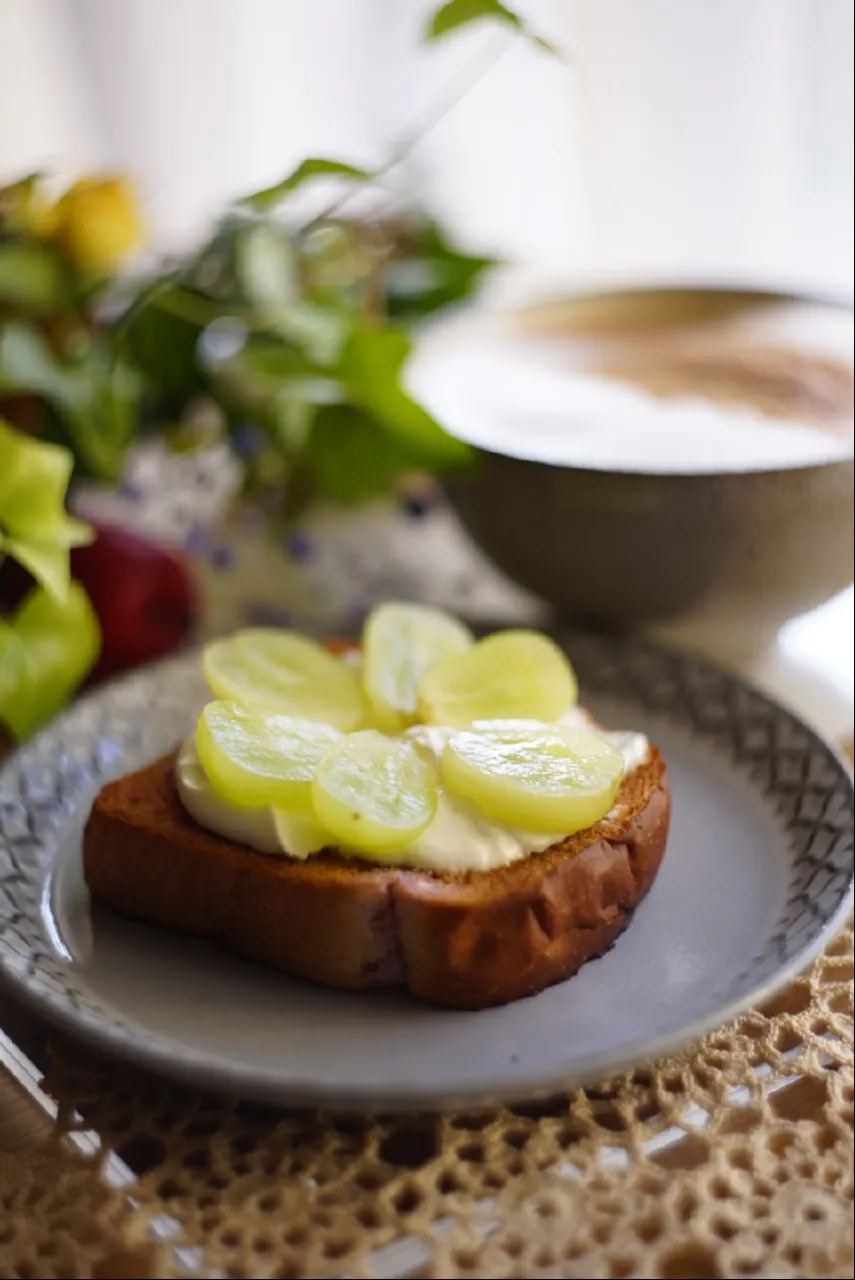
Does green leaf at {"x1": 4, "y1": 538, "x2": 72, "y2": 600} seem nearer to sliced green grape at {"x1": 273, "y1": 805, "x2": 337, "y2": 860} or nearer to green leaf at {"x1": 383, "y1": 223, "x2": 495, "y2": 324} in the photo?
sliced green grape at {"x1": 273, "y1": 805, "x2": 337, "y2": 860}

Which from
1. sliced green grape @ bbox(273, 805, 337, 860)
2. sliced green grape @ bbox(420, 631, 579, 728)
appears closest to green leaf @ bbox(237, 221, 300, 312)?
sliced green grape @ bbox(420, 631, 579, 728)

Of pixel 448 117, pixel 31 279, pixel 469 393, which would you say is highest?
pixel 31 279

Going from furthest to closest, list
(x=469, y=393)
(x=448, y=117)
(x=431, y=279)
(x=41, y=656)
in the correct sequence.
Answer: (x=448, y=117) < (x=431, y=279) < (x=469, y=393) < (x=41, y=656)

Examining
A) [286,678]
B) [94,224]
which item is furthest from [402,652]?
[94,224]

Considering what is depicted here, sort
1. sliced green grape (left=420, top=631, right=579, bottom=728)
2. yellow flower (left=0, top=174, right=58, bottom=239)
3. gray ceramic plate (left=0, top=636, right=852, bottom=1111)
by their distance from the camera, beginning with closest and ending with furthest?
gray ceramic plate (left=0, top=636, right=852, bottom=1111), sliced green grape (left=420, top=631, right=579, bottom=728), yellow flower (left=0, top=174, right=58, bottom=239)

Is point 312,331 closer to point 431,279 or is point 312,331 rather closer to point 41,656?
point 431,279

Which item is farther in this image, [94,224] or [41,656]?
[94,224]

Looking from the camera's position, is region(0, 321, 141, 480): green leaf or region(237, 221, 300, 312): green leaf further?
region(237, 221, 300, 312): green leaf

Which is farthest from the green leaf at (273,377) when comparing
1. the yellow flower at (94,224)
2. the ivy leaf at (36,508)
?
the ivy leaf at (36,508)
